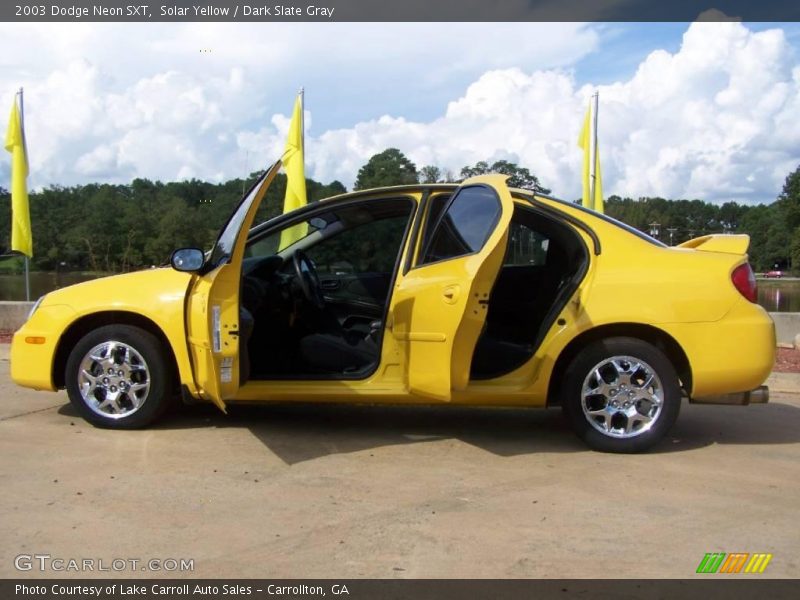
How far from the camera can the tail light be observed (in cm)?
478

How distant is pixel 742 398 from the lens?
194 inches

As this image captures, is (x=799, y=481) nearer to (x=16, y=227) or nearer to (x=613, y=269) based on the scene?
(x=613, y=269)

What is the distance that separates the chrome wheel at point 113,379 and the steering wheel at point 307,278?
50.8 inches

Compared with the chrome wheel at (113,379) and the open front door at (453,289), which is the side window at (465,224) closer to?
the open front door at (453,289)

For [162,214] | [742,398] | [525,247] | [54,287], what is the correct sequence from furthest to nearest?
[162,214]
[54,287]
[525,247]
[742,398]

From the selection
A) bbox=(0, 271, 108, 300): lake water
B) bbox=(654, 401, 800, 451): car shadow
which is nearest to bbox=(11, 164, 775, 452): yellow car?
bbox=(654, 401, 800, 451): car shadow

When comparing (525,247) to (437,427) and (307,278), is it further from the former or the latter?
(307,278)

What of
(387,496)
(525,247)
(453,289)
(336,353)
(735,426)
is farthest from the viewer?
(735,426)

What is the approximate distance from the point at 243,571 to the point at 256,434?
2.18m

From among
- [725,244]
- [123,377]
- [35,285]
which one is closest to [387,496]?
[123,377]

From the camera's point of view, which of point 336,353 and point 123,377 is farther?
point 336,353

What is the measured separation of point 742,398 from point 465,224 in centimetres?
216

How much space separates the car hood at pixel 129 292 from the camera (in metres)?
4.97

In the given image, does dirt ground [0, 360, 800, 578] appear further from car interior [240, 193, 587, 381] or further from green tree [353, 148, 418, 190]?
green tree [353, 148, 418, 190]
